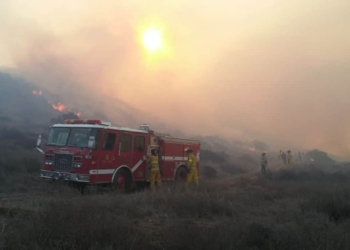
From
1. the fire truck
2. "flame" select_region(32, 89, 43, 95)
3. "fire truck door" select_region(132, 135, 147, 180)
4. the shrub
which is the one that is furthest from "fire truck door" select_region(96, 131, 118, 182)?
"flame" select_region(32, 89, 43, 95)

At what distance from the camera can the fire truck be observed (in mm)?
11516

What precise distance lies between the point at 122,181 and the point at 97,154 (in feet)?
5.48

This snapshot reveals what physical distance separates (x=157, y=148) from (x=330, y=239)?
9.79m

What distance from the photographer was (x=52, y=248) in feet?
14.9

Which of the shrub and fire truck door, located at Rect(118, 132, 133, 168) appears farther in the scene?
the shrub

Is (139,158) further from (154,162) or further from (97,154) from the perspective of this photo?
(97,154)

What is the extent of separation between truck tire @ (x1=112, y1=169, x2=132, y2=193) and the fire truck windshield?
5.28 ft

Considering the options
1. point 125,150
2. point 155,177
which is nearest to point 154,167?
point 155,177

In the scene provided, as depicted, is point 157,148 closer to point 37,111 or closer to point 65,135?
point 65,135

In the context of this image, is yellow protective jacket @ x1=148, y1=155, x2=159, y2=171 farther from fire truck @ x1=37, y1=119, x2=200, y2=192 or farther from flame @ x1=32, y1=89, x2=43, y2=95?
flame @ x1=32, y1=89, x2=43, y2=95

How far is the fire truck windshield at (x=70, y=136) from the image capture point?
38.7 ft

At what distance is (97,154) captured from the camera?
1162 cm

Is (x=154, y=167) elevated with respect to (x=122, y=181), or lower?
elevated

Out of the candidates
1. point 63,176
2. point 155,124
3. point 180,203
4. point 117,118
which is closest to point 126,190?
point 63,176
